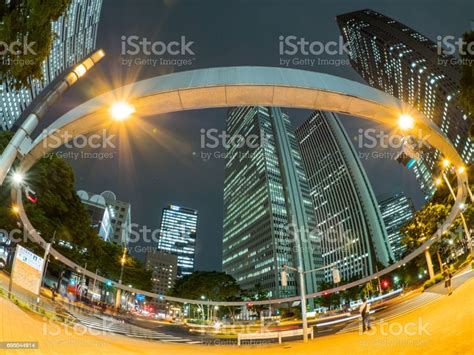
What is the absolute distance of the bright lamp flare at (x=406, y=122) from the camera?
22.0ft

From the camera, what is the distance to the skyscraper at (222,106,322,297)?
144m

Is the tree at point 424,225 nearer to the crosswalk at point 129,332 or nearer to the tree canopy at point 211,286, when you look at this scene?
the crosswalk at point 129,332

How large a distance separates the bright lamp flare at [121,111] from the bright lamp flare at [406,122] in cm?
616

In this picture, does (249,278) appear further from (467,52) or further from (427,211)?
(467,52)

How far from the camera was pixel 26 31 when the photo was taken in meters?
8.53

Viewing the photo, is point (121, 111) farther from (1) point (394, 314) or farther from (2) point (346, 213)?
A: (2) point (346, 213)

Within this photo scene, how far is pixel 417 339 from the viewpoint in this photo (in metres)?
9.67

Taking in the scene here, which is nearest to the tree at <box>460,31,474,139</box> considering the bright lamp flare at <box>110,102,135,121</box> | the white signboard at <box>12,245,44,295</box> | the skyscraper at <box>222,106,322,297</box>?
the bright lamp flare at <box>110,102,135,121</box>

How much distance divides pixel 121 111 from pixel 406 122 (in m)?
6.53

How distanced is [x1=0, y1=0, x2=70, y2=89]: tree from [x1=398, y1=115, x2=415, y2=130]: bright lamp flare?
989cm

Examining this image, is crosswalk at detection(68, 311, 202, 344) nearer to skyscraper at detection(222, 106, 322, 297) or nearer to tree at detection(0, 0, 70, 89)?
tree at detection(0, 0, 70, 89)

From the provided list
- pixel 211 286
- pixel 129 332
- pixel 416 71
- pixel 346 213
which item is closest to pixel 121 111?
pixel 129 332

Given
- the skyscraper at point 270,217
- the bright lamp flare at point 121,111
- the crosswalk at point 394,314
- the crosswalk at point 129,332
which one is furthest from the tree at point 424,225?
the skyscraper at point 270,217

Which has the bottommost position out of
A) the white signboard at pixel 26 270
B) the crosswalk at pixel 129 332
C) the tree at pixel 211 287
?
the crosswalk at pixel 129 332
